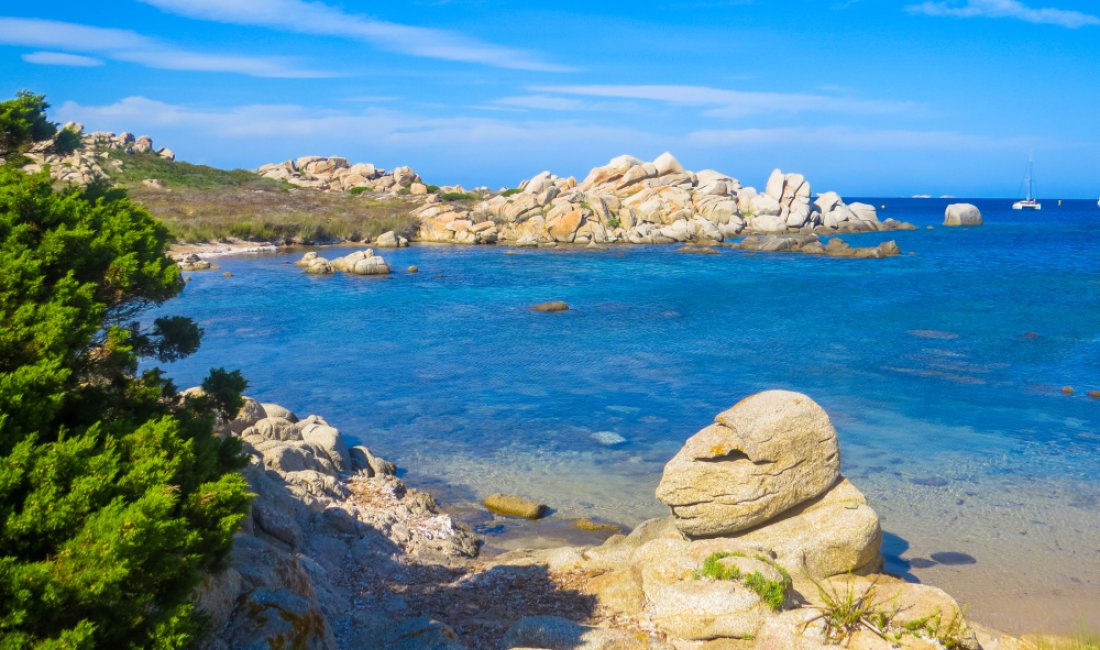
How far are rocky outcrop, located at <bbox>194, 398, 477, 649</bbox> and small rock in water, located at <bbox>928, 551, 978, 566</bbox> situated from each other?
7994 millimetres

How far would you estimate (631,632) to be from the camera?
9.95 meters

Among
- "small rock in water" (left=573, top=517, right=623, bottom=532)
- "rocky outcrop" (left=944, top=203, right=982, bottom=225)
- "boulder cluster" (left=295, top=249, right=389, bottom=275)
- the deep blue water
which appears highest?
"rocky outcrop" (left=944, top=203, right=982, bottom=225)

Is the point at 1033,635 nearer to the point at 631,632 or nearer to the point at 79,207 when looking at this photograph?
the point at 631,632

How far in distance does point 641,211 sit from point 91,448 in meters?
73.0

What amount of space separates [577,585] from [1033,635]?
20.6ft

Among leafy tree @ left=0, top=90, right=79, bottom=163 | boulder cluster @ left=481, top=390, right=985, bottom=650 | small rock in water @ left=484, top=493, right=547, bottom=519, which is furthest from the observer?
small rock in water @ left=484, top=493, right=547, bottom=519

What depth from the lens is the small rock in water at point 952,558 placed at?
14.1 metres

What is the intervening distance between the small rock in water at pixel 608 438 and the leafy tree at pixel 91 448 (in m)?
13.7

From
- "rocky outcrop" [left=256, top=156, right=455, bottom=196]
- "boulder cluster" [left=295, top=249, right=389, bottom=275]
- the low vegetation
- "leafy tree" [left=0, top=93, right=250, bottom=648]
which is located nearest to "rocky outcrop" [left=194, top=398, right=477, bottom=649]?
"leafy tree" [left=0, top=93, right=250, bottom=648]

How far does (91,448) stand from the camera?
5941 millimetres

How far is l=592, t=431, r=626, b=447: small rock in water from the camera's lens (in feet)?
68.0

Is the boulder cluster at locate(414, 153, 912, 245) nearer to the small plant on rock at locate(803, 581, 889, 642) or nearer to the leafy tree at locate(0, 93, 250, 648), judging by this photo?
the small plant on rock at locate(803, 581, 889, 642)

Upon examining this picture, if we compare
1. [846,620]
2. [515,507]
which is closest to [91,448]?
[846,620]

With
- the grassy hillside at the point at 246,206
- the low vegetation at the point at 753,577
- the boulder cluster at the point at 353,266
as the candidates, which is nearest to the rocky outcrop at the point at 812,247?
the boulder cluster at the point at 353,266
